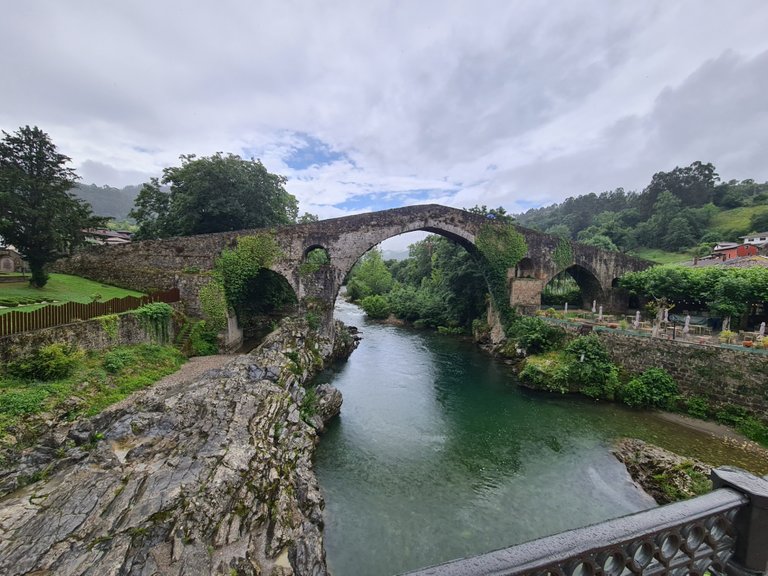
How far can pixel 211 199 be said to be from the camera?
20.4 m

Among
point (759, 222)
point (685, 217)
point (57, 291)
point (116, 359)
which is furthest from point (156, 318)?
point (759, 222)

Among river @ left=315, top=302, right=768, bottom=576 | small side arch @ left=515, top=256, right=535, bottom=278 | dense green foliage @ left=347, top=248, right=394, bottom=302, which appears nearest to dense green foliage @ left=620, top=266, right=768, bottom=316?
small side arch @ left=515, top=256, right=535, bottom=278

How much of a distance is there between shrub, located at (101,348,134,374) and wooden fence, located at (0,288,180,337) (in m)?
1.30

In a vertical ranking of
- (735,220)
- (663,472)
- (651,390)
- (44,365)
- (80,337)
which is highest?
(735,220)

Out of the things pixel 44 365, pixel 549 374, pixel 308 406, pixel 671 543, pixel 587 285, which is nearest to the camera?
pixel 671 543

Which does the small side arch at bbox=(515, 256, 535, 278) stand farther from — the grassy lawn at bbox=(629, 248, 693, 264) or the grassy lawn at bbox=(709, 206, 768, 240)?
the grassy lawn at bbox=(709, 206, 768, 240)

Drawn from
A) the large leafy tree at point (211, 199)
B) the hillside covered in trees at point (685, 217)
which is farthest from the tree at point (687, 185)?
the large leafy tree at point (211, 199)

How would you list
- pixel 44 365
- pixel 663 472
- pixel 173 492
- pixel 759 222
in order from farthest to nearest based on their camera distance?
pixel 759 222
pixel 663 472
pixel 44 365
pixel 173 492

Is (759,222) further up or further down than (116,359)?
further up

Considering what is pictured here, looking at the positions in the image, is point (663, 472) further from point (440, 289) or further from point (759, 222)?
point (759, 222)

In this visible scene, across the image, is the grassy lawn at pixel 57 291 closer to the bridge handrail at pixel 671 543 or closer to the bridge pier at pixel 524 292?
the bridge handrail at pixel 671 543

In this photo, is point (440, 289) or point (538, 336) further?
point (440, 289)

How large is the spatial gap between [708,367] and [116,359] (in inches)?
770

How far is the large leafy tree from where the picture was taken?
790 inches
